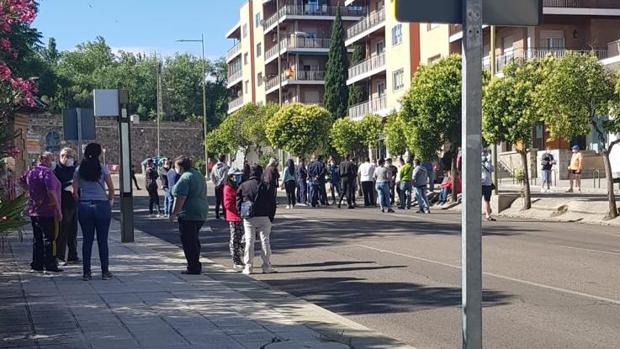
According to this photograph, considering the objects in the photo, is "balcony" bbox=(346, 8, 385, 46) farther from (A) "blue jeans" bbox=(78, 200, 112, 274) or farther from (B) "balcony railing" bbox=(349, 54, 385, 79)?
(A) "blue jeans" bbox=(78, 200, 112, 274)

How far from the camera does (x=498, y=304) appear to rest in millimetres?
8812

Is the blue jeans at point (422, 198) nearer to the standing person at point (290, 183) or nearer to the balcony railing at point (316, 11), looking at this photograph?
the standing person at point (290, 183)

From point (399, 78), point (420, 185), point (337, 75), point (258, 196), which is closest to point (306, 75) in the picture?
point (337, 75)

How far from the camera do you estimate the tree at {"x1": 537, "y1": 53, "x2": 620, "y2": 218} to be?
63.3 feet

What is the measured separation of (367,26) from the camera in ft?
180

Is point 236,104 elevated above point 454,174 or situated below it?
above

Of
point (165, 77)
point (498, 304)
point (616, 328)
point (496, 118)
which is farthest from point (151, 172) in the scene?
point (165, 77)

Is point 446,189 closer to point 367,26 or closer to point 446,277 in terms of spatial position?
point 446,277

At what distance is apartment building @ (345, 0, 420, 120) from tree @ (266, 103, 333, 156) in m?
4.57

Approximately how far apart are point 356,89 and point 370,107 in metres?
5.35

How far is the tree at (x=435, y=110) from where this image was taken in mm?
26641

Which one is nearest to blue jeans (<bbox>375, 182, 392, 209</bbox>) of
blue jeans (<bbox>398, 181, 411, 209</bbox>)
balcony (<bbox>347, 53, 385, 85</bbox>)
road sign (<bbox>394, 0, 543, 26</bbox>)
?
blue jeans (<bbox>398, 181, 411, 209</bbox>)

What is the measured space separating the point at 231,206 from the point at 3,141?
7029 mm

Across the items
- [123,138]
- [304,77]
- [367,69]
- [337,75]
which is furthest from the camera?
[304,77]
